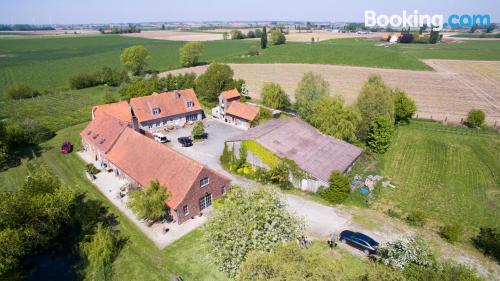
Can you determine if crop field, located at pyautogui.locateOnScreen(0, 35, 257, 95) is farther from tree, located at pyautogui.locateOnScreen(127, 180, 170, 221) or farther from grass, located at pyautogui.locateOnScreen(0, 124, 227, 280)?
grass, located at pyautogui.locateOnScreen(0, 124, 227, 280)

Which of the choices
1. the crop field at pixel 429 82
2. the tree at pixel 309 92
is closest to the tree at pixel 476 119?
the crop field at pixel 429 82

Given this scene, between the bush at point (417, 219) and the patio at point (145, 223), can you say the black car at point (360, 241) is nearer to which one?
the bush at point (417, 219)

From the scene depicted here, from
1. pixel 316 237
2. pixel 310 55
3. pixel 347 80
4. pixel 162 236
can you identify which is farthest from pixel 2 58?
pixel 316 237

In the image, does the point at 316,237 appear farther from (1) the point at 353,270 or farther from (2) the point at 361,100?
(2) the point at 361,100

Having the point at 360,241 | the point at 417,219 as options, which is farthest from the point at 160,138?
the point at 417,219

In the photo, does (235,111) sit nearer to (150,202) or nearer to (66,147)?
(66,147)
